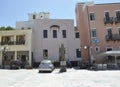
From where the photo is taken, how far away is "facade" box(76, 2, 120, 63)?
34656 mm

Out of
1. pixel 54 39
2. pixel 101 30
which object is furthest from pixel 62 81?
pixel 54 39

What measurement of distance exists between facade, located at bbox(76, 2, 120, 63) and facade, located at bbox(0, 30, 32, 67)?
1158 cm

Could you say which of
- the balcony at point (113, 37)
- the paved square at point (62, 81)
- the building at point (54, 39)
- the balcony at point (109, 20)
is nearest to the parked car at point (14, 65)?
the building at point (54, 39)

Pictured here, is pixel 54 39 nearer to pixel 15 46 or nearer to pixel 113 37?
pixel 15 46

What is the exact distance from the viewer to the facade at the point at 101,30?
34656mm

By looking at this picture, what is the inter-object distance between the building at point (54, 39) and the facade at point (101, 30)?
11.0 ft

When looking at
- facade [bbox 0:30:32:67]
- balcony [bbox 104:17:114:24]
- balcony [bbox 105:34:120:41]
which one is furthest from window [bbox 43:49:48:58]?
balcony [bbox 104:17:114:24]

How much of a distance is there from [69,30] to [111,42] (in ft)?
30.8

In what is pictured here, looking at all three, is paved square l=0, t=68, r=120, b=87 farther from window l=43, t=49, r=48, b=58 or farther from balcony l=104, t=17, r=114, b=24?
window l=43, t=49, r=48, b=58

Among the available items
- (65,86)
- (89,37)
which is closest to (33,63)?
(89,37)

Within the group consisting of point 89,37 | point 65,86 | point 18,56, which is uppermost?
point 89,37

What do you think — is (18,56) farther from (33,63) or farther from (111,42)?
(111,42)

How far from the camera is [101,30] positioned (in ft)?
116

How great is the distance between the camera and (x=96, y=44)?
34875 mm
